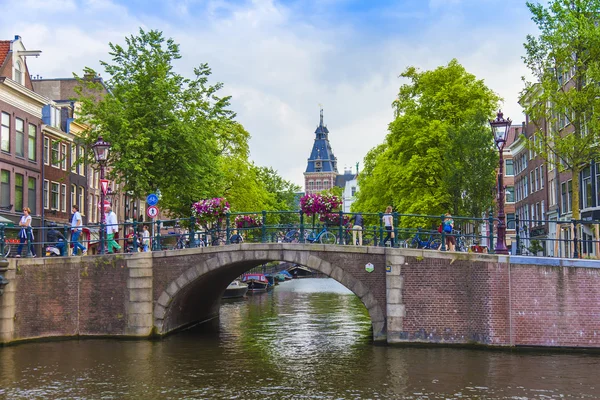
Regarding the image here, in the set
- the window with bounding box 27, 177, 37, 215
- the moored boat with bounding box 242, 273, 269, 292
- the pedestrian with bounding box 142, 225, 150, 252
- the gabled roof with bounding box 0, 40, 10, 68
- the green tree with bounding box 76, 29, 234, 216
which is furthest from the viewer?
the moored boat with bounding box 242, 273, 269, 292

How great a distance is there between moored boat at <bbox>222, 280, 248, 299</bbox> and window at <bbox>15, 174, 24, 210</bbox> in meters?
11.9

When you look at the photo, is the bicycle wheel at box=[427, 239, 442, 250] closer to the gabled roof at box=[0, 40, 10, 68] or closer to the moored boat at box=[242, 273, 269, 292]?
the gabled roof at box=[0, 40, 10, 68]

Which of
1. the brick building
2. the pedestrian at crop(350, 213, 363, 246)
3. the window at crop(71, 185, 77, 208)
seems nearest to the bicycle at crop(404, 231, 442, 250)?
the pedestrian at crop(350, 213, 363, 246)

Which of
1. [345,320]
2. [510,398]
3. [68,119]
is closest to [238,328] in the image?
[345,320]

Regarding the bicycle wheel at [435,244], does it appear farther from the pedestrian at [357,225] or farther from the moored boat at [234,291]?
the moored boat at [234,291]

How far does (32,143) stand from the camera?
38781mm

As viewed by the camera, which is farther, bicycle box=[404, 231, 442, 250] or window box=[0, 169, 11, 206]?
window box=[0, 169, 11, 206]

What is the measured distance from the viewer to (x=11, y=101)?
1421 inches

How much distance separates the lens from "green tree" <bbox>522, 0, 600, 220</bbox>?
24.0 metres

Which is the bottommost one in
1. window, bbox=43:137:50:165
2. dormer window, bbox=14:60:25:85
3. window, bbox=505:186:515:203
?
window, bbox=505:186:515:203

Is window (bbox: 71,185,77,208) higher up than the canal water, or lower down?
higher up

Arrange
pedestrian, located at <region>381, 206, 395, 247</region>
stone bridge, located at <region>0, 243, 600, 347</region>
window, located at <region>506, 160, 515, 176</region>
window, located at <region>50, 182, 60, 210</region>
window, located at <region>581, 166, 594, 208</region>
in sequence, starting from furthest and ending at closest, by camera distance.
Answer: window, located at <region>506, 160, 515, 176</region>
window, located at <region>50, 182, 60, 210</region>
window, located at <region>581, 166, 594, 208</region>
pedestrian, located at <region>381, 206, 395, 247</region>
stone bridge, located at <region>0, 243, 600, 347</region>

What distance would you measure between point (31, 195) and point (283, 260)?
2025 centimetres

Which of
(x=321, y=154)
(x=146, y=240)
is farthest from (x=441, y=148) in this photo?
(x=321, y=154)
